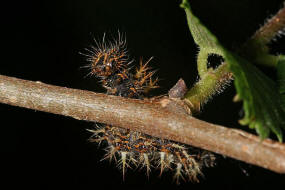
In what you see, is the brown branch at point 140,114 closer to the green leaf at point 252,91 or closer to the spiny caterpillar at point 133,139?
the green leaf at point 252,91

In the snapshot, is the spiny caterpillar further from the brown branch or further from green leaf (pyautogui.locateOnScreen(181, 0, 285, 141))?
green leaf (pyautogui.locateOnScreen(181, 0, 285, 141))

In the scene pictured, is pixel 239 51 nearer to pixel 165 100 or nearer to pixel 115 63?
pixel 165 100

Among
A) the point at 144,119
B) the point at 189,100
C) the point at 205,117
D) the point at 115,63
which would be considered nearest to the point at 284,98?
the point at 189,100

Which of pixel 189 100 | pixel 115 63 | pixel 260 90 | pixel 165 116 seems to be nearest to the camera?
pixel 260 90

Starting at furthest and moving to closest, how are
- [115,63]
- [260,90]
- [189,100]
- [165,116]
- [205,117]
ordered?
[205,117] → [115,63] → [189,100] → [165,116] → [260,90]

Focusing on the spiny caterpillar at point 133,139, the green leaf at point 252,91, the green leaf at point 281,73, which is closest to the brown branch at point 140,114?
the green leaf at point 252,91

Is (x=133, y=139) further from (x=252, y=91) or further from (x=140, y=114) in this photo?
(x=252, y=91)
